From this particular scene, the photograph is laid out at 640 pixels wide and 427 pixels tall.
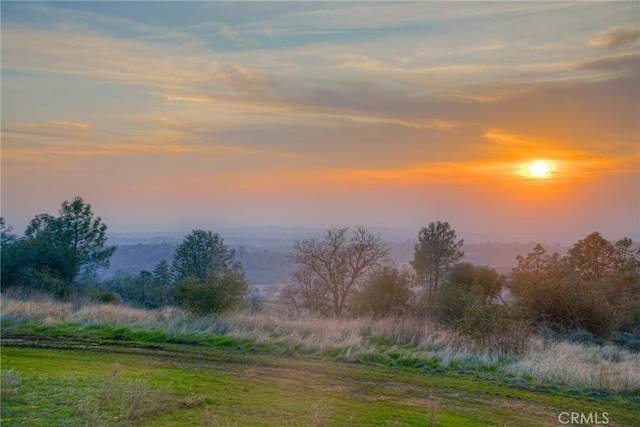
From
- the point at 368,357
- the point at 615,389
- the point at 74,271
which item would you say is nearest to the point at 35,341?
the point at 368,357

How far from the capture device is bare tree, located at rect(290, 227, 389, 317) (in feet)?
116

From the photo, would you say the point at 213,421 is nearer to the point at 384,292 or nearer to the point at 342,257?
the point at 384,292

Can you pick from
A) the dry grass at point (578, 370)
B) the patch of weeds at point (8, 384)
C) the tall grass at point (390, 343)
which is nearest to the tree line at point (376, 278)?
the tall grass at point (390, 343)

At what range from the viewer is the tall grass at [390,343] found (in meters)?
11.8

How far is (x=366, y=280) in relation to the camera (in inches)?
1352

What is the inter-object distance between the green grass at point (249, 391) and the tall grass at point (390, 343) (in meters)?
0.47

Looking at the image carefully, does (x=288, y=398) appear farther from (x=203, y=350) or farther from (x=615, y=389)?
(x=615, y=389)

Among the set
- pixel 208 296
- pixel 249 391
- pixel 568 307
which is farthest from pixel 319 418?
pixel 568 307

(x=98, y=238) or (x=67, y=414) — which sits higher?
(x=98, y=238)

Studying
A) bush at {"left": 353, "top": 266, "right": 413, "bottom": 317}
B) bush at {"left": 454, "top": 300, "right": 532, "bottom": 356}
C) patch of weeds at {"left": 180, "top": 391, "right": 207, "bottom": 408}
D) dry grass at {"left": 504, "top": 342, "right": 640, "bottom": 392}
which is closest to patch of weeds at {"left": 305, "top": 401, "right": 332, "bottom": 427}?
patch of weeds at {"left": 180, "top": 391, "right": 207, "bottom": 408}

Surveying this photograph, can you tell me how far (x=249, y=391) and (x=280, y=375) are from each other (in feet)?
6.15

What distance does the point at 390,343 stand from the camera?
15977mm

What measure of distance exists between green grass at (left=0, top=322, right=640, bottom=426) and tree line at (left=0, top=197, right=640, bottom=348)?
440cm

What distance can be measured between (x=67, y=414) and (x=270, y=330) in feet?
31.3
